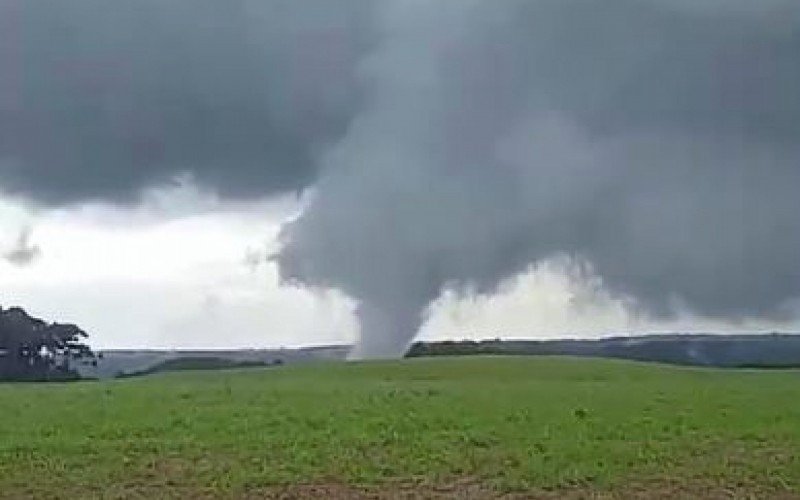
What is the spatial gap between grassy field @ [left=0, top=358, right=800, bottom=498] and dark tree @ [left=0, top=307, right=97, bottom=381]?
60021 mm

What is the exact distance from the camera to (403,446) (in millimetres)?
24141

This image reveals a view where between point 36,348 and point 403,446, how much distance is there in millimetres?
76310

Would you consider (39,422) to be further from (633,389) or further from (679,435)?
(633,389)

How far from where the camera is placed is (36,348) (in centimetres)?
9681

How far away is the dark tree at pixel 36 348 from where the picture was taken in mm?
95562

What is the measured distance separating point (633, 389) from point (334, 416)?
1349cm

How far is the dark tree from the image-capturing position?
3762 inches

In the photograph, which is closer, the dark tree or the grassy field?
the grassy field

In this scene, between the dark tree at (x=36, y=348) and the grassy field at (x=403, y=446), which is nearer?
the grassy field at (x=403, y=446)

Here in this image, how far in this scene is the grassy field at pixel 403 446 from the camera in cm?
2113

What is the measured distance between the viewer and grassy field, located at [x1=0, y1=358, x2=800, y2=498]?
21.1 metres

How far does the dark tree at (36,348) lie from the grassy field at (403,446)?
6002 centimetres

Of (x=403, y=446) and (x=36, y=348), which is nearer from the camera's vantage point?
(x=403, y=446)

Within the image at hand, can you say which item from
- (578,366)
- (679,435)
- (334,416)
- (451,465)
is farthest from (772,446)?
(578,366)
